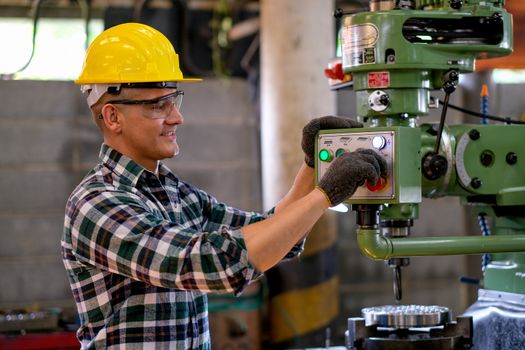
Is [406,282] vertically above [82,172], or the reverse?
[82,172]

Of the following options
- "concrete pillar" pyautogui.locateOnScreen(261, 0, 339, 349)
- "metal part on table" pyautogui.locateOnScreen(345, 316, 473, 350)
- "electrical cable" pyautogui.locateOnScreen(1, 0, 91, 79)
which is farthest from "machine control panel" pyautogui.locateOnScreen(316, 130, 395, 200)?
"electrical cable" pyautogui.locateOnScreen(1, 0, 91, 79)

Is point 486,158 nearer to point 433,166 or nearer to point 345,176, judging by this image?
point 433,166

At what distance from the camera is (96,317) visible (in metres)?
1.96

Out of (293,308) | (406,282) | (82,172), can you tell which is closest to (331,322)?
(293,308)

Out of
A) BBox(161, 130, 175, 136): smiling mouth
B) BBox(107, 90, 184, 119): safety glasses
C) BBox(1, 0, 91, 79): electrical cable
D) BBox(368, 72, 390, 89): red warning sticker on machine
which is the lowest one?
BBox(161, 130, 175, 136): smiling mouth

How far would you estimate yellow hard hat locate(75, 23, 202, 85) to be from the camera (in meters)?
2.05

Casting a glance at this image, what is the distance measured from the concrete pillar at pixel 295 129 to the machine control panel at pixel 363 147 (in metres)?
2.54

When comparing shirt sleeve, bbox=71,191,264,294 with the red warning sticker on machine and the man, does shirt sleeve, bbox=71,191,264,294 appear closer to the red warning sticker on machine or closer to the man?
the man

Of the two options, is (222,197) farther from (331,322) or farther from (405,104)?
(405,104)

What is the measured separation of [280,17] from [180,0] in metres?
0.64

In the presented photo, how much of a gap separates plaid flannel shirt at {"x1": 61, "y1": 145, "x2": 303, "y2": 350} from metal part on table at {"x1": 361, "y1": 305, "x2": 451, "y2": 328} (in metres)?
0.43

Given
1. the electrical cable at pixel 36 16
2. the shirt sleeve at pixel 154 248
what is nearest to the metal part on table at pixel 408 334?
the shirt sleeve at pixel 154 248

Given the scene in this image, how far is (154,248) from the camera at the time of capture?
5.85 feet

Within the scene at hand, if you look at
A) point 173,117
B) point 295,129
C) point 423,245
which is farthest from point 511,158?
point 295,129
